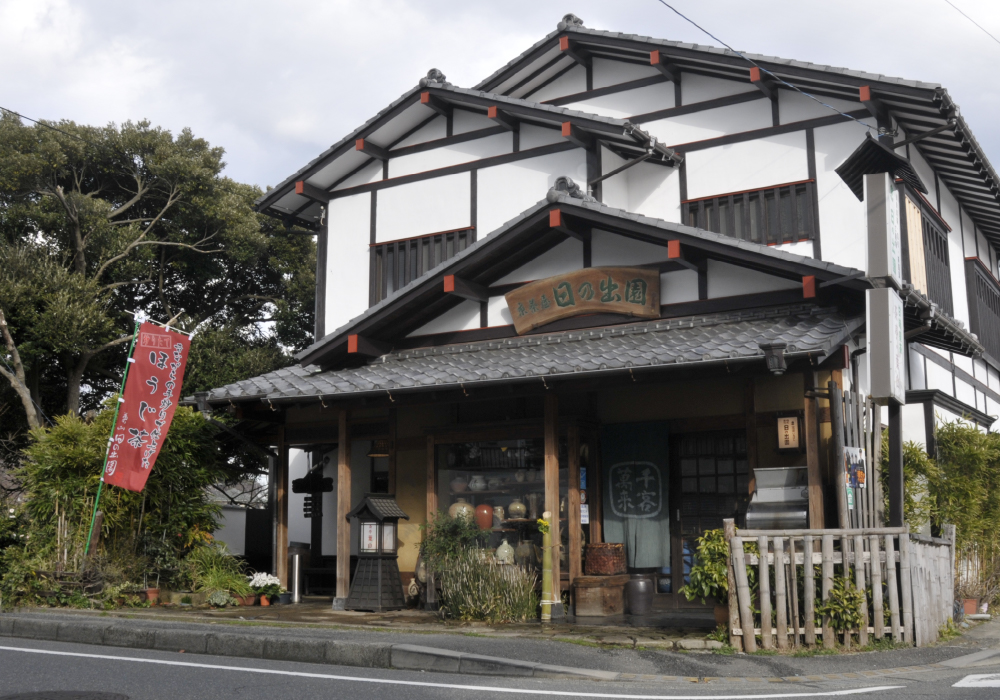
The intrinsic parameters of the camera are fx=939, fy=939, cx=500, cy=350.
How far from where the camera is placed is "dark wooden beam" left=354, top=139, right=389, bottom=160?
16.1m

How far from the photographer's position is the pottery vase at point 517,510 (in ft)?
39.2

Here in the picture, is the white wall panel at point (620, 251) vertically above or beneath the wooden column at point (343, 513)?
above

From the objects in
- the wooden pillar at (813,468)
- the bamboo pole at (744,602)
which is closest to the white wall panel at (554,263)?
the wooden pillar at (813,468)

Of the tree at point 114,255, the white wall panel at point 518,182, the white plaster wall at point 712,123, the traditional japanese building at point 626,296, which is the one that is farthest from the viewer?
the tree at point 114,255

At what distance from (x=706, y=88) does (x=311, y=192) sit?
7082 millimetres

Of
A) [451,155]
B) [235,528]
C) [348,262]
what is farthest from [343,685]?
[235,528]

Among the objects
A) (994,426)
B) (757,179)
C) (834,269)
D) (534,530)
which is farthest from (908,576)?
(994,426)

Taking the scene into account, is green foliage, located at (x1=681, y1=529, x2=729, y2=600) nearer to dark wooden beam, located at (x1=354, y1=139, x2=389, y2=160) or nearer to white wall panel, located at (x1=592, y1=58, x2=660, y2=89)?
white wall panel, located at (x1=592, y1=58, x2=660, y2=89)

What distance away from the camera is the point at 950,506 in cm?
1126

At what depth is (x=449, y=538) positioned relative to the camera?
1186 cm

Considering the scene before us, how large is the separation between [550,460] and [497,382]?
1.13 metres

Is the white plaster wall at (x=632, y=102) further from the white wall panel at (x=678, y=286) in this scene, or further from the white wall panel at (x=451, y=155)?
the white wall panel at (x=678, y=286)

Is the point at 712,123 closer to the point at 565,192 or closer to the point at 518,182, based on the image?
the point at 518,182

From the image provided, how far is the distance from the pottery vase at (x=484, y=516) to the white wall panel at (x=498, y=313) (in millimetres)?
2651
